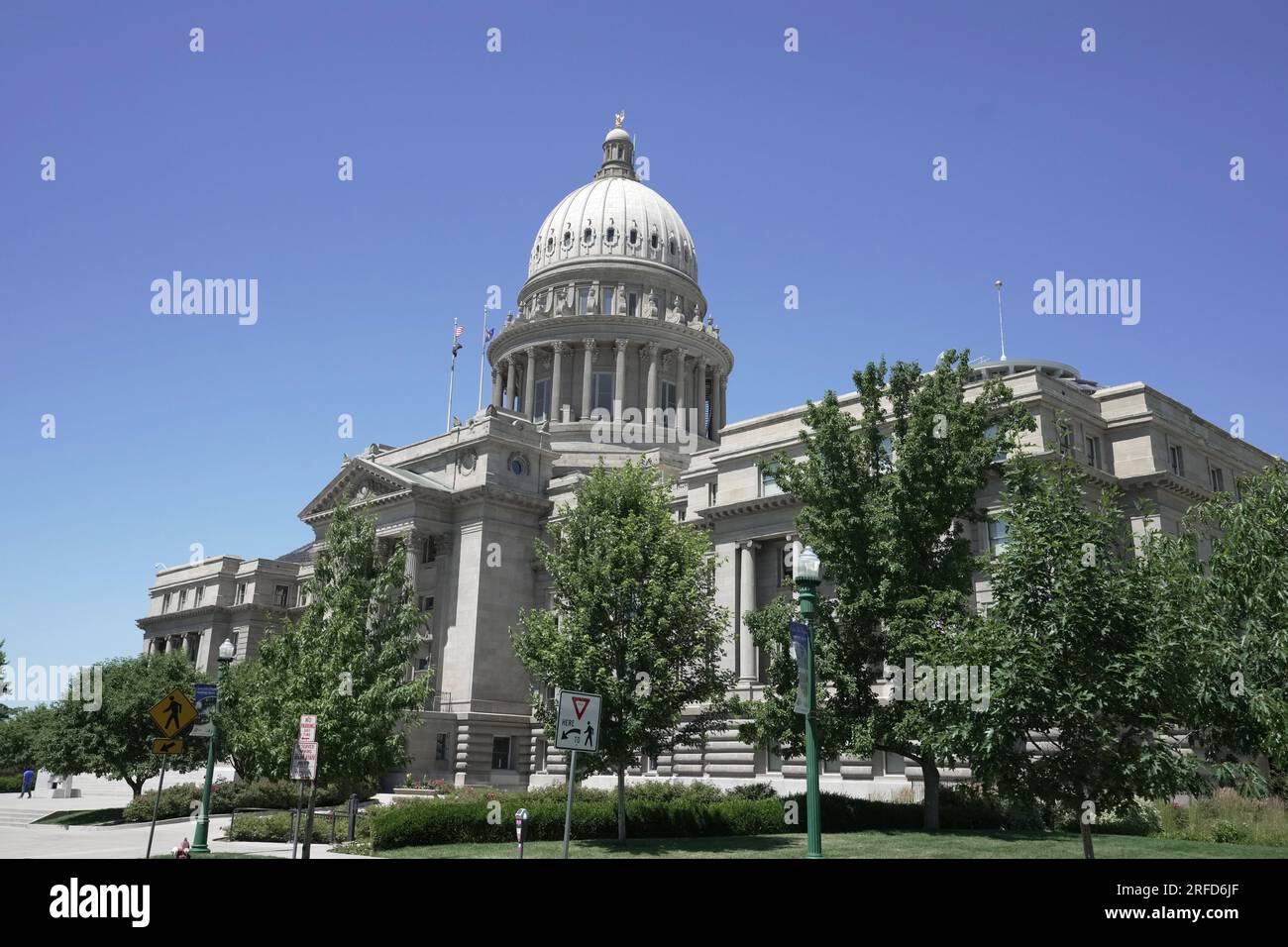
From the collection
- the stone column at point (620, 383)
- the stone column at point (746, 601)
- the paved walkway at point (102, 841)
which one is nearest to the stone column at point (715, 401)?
the stone column at point (620, 383)

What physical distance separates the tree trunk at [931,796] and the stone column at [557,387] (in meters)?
53.3

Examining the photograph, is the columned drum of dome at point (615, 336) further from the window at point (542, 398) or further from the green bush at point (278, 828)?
the green bush at point (278, 828)

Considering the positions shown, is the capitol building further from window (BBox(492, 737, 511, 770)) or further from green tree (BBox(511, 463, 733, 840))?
green tree (BBox(511, 463, 733, 840))

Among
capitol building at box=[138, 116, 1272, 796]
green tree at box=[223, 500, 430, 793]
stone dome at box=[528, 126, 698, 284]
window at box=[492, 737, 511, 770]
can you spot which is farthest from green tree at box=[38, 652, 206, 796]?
stone dome at box=[528, 126, 698, 284]

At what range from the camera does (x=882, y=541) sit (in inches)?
1307

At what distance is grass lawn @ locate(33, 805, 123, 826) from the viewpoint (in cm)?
4688

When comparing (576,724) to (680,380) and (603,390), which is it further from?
(680,380)

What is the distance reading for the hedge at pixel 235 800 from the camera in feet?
149

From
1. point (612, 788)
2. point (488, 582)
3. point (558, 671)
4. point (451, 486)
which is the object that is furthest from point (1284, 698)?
point (451, 486)

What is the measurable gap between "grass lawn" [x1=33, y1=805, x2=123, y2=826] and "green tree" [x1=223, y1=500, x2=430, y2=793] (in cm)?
2170

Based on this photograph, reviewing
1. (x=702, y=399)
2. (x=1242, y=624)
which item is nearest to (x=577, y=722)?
(x=1242, y=624)

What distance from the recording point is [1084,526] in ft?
66.8
